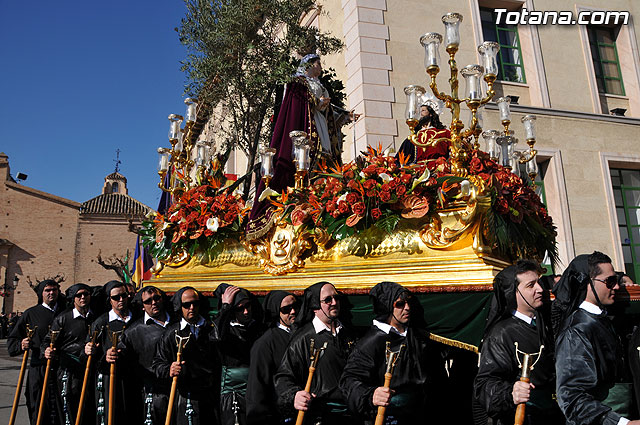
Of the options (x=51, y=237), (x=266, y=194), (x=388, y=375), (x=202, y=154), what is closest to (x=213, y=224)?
(x=266, y=194)

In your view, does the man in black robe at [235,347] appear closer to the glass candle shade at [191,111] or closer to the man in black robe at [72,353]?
the man in black robe at [72,353]

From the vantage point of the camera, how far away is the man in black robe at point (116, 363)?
5.20m

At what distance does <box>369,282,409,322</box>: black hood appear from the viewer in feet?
11.8

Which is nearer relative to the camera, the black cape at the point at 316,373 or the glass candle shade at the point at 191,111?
the black cape at the point at 316,373

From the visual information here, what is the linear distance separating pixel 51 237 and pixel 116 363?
142 feet

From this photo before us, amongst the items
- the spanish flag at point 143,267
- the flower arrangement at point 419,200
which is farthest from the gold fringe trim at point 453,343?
the spanish flag at point 143,267

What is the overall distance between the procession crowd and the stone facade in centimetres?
3881

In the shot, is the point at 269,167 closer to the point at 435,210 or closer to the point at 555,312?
the point at 435,210

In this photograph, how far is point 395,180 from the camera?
14.5 ft

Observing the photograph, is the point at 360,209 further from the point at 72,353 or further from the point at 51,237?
the point at 51,237

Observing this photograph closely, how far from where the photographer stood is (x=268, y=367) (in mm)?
3873

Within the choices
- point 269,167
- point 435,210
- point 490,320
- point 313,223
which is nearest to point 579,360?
point 490,320

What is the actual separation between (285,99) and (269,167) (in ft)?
3.68

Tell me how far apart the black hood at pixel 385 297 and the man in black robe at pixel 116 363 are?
8.90 feet
